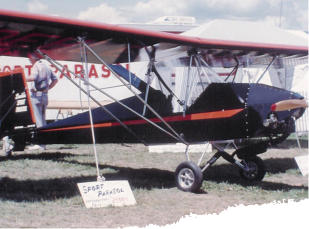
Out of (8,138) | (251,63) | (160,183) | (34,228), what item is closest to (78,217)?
(34,228)

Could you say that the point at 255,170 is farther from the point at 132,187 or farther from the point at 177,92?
the point at 132,187

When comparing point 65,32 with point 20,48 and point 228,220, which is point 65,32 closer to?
point 20,48

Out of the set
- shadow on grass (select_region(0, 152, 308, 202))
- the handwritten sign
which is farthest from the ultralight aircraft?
the handwritten sign

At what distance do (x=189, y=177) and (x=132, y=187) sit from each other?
78cm

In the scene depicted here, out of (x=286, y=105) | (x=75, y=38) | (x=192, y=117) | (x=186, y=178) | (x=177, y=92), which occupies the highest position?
(x=75, y=38)

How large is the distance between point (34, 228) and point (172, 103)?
2.98m

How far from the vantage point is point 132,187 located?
18.5 ft

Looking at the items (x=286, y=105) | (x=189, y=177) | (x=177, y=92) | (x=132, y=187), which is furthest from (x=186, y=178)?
(x=286, y=105)

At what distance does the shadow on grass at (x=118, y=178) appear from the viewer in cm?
513

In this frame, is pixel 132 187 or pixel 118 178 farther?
pixel 118 178

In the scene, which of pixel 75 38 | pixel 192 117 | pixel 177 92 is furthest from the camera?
pixel 177 92

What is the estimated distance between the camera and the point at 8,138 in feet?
27.3

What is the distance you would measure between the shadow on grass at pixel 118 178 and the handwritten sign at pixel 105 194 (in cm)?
58

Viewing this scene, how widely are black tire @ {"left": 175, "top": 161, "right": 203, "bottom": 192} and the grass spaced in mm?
124
